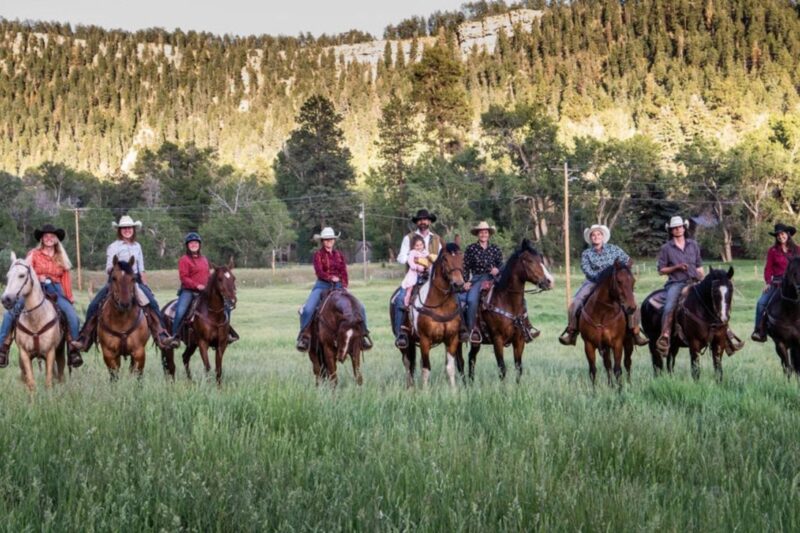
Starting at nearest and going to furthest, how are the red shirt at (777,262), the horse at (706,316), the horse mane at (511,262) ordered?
the horse at (706,316)
the horse mane at (511,262)
the red shirt at (777,262)

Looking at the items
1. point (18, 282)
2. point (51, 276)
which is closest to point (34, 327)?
point (18, 282)

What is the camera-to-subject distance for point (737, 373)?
39.4 feet

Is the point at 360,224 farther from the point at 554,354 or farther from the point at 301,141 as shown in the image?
the point at 554,354

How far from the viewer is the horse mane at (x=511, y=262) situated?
1199cm

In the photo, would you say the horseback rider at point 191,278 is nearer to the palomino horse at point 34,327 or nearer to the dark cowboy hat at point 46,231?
the dark cowboy hat at point 46,231

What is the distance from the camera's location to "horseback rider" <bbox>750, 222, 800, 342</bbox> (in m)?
12.7

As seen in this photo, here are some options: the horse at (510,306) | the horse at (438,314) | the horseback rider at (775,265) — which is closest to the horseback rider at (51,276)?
the horse at (438,314)

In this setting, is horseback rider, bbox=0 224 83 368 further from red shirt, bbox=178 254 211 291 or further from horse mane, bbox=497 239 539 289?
horse mane, bbox=497 239 539 289

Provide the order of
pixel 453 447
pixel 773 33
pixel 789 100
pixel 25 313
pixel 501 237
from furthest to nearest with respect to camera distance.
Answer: pixel 773 33 → pixel 789 100 → pixel 501 237 → pixel 25 313 → pixel 453 447

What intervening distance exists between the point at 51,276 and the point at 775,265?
→ 40.4ft

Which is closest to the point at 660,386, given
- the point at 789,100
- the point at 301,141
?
the point at 301,141

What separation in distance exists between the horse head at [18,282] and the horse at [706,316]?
10.1 metres

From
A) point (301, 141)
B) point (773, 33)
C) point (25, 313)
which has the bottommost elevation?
point (25, 313)

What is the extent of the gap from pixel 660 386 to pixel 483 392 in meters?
2.52
